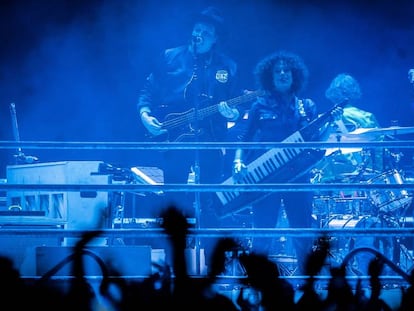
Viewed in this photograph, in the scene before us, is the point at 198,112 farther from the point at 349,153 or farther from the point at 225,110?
the point at 349,153

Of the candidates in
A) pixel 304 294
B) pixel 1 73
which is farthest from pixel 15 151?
pixel 304 294

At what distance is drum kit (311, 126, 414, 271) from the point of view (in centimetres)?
617

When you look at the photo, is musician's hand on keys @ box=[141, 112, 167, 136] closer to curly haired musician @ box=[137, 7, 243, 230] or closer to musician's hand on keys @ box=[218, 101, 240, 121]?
curly haired musician @ box=[137, 7, 243, 230]

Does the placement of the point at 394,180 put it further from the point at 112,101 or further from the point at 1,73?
the point at 1,73

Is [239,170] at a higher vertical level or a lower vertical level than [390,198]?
higher

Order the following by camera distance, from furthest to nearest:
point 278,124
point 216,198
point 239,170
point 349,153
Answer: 1. point 349,153
2. point 216,198
3. point 278,124
4. point 239,170

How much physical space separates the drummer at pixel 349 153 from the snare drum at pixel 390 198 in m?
0.22

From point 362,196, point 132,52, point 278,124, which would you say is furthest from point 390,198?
point 132,52

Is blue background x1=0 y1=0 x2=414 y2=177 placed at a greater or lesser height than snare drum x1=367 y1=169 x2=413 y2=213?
greater

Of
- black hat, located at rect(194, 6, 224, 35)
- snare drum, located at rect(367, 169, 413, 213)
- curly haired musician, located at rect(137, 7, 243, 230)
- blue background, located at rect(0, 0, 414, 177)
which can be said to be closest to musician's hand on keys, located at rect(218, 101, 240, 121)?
curly haired musician, located at rect(137, 7, 243, 230)

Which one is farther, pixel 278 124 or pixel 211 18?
pixel 211 18

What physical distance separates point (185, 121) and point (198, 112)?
20cm

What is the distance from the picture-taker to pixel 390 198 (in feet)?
20.7

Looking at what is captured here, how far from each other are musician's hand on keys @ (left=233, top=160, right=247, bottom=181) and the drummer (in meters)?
1.69
